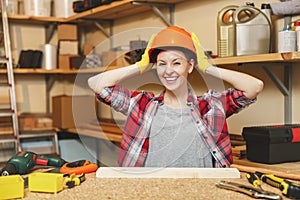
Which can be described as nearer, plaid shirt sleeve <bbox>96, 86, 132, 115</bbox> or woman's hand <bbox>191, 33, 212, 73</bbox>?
woman's hand <bbox>191, 33, 212, 73</bbox>

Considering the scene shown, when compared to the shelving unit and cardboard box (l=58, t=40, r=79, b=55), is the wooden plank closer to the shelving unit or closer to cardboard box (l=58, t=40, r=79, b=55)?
the shelving unit

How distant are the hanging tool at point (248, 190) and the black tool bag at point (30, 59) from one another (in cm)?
267

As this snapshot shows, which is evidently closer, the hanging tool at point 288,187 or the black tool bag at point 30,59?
the hanging tool at point 288,187

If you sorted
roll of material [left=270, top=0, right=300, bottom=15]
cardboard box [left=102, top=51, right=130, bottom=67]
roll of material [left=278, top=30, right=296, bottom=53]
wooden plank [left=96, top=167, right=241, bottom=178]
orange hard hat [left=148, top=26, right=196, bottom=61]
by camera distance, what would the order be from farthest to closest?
1. cardboard box [left=102, top=51, right=130, bottom=67]
2. roll of material [left=270, top=0, right=300, bottom=15]
3. roll of material [left=278, top=30, right=296, bottom=53]
4. orange hard hat [left=148, top=26, right=196, bottom=61]
5. wooden plank [left=96, top=167, right=241, bottom=178]

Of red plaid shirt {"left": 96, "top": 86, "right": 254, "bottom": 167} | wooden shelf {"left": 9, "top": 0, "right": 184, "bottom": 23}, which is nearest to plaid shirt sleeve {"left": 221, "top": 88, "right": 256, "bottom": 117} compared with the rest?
red plaid shirt {"left": 96, "top": 86, "right": 254, "bottom": 167}

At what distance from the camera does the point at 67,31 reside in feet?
12.1

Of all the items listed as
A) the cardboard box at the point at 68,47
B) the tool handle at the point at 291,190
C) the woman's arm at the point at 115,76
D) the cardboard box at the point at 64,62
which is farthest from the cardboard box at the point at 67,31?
the tool handle at the point at 291,190

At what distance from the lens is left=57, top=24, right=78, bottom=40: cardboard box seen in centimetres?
368

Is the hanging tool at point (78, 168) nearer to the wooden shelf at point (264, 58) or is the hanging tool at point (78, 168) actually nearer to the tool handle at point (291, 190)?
the tool handle at point (291, 190)

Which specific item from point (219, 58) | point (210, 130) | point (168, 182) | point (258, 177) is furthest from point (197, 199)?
point (219, 58)

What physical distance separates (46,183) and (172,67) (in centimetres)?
60

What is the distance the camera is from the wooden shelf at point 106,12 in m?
2.94

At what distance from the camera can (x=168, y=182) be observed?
1.25 m

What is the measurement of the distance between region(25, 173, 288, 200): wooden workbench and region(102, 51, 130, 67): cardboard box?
56.2 inches
